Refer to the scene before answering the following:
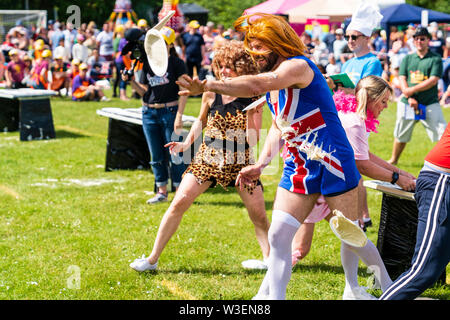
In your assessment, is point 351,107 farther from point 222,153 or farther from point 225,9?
point 225,9

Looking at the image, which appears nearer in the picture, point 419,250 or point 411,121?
point 419,250

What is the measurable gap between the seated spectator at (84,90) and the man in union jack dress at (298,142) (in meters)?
14.4

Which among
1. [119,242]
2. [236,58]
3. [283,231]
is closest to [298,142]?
[283,231]

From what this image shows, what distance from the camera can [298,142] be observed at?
346 cm

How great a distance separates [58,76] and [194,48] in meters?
4.21

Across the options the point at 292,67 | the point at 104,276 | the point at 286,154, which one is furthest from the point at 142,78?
the point at 292,67

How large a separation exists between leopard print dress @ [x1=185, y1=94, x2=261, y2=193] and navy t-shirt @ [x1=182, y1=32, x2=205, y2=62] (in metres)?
13.7

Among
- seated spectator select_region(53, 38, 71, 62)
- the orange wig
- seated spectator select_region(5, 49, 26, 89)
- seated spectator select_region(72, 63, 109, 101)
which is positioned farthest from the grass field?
seated spectator select_region(53, 38, 71, 62)

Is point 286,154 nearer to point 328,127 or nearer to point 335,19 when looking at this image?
point 328,127

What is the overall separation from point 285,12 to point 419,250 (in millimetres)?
16161

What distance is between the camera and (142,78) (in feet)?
22.7

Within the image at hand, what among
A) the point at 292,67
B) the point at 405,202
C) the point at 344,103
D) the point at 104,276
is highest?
the point at 292,67

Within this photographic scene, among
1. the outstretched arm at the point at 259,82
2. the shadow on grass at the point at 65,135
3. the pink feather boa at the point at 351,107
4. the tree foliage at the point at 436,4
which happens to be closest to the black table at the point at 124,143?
the shadow on grass at the point at 65,135

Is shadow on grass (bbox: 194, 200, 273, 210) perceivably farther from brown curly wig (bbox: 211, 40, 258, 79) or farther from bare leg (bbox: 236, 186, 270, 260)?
brown curly wig (bbox: 211, 40, 258, 79)
